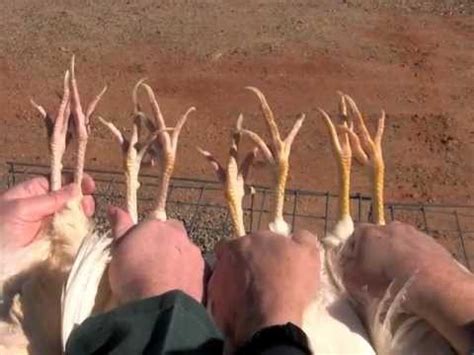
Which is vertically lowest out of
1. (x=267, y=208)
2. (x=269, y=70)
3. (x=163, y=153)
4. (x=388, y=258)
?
(x=267, y=208)

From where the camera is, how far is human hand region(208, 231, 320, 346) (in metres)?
1.07

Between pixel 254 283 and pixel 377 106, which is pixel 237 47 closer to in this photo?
pixel 377 106

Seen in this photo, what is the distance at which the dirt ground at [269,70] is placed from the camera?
11.3ft

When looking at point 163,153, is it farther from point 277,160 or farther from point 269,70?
point 269,70

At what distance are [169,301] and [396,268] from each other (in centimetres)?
32

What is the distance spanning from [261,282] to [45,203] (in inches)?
13.2

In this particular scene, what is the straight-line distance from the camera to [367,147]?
53.9 inches

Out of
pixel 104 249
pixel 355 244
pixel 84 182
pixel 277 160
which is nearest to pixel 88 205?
pixel 84 182

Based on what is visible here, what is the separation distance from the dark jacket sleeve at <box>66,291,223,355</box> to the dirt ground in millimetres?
2134

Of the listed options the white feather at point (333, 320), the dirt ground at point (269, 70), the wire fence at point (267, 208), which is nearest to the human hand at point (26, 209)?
the white feather at point (333, 320)

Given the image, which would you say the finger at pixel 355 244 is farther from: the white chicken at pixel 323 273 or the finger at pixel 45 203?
the finger at pixel 45 203

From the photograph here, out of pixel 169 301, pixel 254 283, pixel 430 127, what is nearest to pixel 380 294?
pixel 254 283

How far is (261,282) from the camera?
112cm

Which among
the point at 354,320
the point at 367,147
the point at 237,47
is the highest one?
the point at 237,47
